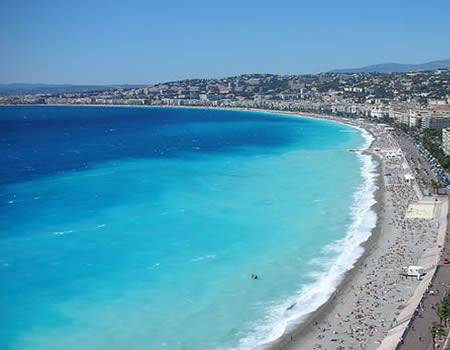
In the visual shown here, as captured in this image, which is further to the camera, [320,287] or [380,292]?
[320,287]

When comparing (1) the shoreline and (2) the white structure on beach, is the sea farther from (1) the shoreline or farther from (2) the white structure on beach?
(2) the white structure on beach

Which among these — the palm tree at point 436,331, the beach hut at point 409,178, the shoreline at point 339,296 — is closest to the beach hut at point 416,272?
the shoreline at point 339,296

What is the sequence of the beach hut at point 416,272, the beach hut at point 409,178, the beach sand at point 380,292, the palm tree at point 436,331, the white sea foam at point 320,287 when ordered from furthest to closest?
the beach hut at point 409,178
the beach hut at point 416,272
the white sea foam at point 320,287
the beach sand at point 380,292
the palm tree at point 436,331

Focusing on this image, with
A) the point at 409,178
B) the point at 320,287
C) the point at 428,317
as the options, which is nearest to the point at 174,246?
the point at 320,287

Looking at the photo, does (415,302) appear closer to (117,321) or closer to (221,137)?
(117,321)

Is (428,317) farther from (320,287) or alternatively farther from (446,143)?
(446,143)

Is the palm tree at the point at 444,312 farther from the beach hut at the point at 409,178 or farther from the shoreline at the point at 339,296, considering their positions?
the beach hut at the point at 409,178
